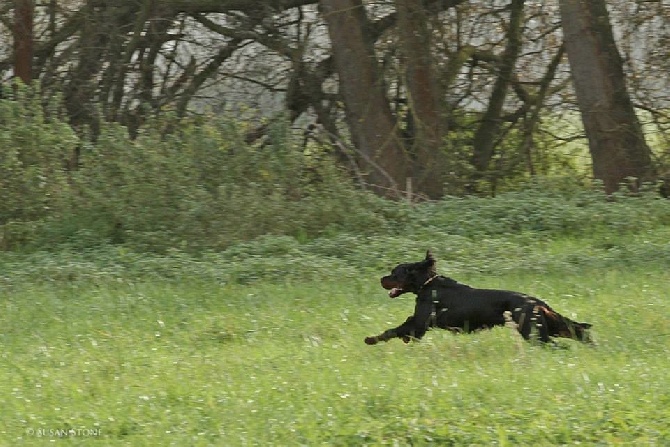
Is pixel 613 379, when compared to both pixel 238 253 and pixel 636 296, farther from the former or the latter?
pixel 238 253

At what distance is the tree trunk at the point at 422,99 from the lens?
1706 cm

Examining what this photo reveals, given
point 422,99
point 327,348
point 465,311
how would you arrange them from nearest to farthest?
point 465,311
point 327,348
point 422,99

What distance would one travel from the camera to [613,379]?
24.7ft

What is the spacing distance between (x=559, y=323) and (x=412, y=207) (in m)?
7.10

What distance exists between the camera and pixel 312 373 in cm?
795

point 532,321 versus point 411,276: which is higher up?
point 411,276

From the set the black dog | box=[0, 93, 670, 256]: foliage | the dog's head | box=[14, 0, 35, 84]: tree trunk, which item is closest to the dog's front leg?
the black dog

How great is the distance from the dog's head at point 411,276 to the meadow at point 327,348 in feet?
1.57

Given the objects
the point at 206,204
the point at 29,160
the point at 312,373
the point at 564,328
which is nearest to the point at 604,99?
the point at 206,204

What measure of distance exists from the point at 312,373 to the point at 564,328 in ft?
6.69

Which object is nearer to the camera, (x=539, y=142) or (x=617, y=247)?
(x=617, y=247)

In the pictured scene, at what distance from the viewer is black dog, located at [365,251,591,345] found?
8.58 m

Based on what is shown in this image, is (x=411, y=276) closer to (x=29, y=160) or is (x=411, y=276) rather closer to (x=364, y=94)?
(x=29, y=160)

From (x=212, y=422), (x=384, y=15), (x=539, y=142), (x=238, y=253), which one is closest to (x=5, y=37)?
(x=384, y=15)
